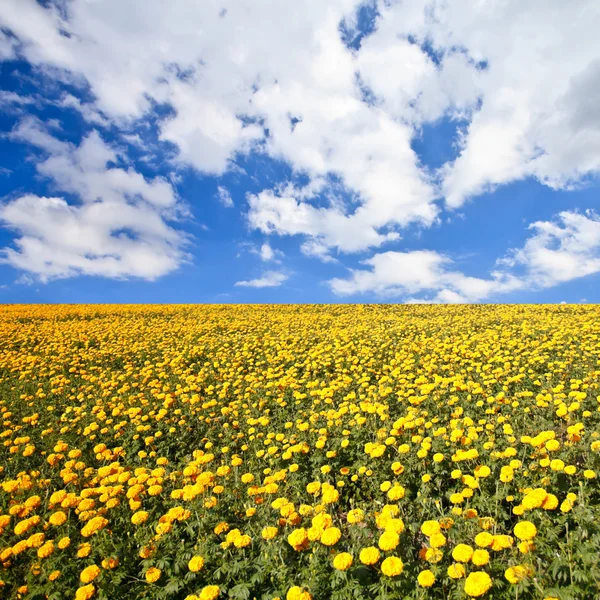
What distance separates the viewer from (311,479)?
16.4 ft

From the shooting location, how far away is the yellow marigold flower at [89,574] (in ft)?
10.2

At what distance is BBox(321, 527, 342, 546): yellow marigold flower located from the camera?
118 inches

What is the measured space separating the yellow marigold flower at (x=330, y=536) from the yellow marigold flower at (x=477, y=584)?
3.05 ft

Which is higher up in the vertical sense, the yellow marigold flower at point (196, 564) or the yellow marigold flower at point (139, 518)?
the yellow marigold flower at point (139, 518)

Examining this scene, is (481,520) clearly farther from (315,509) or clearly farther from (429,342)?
(429,342)

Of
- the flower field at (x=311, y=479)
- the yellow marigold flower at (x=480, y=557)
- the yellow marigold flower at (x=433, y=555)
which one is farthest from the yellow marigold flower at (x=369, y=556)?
the yellow marigold flower at (x=480, y=557)

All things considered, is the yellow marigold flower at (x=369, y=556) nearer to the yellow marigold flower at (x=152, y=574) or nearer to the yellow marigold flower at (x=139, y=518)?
the yellow marigold flower at (x=152, y=574)

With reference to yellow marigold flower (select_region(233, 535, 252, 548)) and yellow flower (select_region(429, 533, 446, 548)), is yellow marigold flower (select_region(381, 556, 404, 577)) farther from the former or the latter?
yellow marigold flower (select_region(233, 535, 252, 548))

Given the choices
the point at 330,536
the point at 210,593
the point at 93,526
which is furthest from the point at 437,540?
the point at 93,526

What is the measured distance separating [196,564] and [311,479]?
7.12 ft

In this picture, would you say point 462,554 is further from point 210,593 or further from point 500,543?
point 210,593

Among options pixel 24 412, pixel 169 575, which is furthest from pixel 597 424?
pixel 24 412

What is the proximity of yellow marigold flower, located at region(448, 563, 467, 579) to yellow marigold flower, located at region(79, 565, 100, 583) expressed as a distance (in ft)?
9.07

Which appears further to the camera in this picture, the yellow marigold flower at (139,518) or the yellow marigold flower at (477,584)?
the yellow marigold flower at (139,518)
